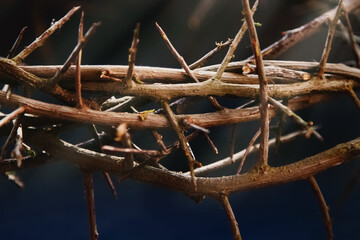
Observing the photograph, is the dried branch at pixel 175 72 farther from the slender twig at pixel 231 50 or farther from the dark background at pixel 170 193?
the dark background at pixel 170 193

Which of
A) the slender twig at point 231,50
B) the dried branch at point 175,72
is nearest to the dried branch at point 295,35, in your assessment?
the dried branch at point 175,72

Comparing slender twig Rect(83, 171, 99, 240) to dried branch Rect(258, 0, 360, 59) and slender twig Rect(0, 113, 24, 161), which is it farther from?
dried branch Rect(258, 0, 360, 59)

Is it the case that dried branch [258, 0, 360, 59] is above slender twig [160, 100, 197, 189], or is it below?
above

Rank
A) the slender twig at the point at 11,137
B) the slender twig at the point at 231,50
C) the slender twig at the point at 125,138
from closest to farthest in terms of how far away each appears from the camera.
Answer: the slender twig at the point at 125,138 → the slender twig at the point at 11,137 → the slender twig at the point at 231,50

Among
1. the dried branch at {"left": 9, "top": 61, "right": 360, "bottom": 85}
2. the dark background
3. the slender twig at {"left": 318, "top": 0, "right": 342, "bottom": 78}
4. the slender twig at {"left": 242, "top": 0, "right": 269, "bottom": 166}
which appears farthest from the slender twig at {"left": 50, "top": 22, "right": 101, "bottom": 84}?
the dark background

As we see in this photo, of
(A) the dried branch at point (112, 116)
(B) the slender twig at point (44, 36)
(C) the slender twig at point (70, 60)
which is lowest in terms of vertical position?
(A) the dried branch at point (112, 116)

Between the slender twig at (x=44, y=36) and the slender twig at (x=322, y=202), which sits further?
the slender twig at (x=322, y=202)

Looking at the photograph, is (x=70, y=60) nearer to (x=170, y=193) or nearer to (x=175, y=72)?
(x=175, y=72)

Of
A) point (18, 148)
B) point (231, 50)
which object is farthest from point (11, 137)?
point (231, 50)
